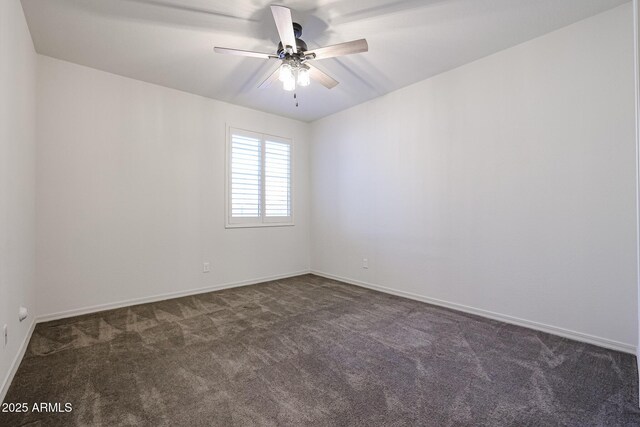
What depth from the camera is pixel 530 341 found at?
2469mm

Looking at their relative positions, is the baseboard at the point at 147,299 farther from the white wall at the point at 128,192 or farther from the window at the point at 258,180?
the window at the point at 258,180

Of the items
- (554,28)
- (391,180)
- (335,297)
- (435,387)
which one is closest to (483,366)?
(435,387)

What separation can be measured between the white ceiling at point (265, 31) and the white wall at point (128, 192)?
1.24 ft

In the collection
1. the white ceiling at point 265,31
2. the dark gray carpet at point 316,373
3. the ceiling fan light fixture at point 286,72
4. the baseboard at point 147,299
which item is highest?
the white ceiling at point 265,31

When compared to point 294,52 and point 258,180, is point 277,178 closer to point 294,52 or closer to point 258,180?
point 258,180

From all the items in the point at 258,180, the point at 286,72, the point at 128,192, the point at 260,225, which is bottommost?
the point at 260,225

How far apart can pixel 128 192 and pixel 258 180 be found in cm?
181

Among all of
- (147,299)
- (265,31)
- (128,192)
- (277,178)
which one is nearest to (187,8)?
(265,31)

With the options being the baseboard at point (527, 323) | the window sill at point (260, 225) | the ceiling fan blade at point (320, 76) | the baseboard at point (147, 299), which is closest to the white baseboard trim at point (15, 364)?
the baseboard at point (147, 299)

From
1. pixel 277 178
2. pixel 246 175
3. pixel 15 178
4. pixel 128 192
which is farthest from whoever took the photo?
pixel 277 178

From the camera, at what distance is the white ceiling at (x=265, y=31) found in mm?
2283

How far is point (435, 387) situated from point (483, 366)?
519 mm

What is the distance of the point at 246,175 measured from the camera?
177 inches

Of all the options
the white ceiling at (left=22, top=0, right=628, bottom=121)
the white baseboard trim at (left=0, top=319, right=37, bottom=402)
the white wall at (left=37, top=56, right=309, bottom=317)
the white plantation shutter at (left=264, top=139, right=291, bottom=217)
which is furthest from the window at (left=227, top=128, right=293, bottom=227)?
the white baseboard trim at (left=0, top=319, right=37, bottom=402)
